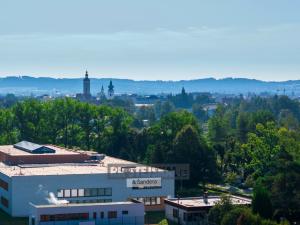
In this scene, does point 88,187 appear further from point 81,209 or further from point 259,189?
point 259,189

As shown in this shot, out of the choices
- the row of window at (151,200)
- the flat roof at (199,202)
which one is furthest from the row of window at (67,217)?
the row of window at (151,200)

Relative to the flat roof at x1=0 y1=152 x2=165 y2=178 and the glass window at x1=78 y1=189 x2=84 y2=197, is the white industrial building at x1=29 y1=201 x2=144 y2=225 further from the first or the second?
the flat roof at x1=0 y1=152 x2=165 y2=178

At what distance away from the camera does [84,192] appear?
47.9 meters

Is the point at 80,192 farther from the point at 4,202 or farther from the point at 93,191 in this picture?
the point at 4,202

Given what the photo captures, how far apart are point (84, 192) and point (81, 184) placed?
64 centimetres

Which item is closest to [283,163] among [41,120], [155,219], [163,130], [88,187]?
[155,219]

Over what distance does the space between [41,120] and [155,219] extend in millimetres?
32002

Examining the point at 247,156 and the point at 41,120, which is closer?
the point at 247,156

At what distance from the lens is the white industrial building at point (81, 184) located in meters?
46.6

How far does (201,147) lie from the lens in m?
57.6

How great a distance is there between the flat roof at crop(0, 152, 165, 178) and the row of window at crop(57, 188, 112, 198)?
1.12m

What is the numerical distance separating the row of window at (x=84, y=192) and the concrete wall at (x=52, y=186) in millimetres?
216

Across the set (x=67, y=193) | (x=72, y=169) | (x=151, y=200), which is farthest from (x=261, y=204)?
(x=72, y=169)

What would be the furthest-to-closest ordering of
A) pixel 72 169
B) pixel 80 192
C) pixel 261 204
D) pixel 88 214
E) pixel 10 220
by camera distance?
1. pixel 72 169
2. pixel 80 192
3. pixel 10 220
4. pixel 88 214
5. pixel 261 204
